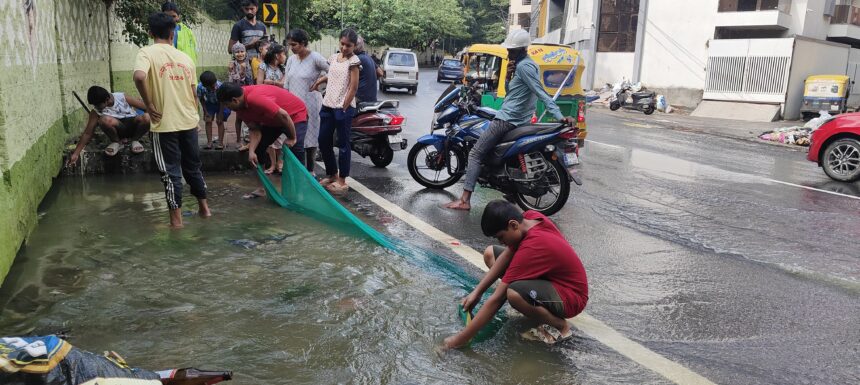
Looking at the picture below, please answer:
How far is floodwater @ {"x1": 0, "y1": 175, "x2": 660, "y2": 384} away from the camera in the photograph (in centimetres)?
324

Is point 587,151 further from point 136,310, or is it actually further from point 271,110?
point 136,310

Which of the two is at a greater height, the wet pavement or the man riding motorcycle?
the man riding motorcycle

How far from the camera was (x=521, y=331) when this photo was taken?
3719 millimetres

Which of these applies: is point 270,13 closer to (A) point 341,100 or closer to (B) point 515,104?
(A) point 341,100

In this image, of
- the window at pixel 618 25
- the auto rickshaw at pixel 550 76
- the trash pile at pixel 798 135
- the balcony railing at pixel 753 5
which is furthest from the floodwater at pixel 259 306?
the window at pixel 618 25

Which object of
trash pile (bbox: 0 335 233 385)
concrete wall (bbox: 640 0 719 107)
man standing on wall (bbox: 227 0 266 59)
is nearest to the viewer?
trash pile (bbox: 0 335 233 385)

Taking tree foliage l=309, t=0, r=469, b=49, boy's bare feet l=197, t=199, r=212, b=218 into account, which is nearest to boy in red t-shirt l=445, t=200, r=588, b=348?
boy's bare feet l=197, t=199, r=212, b=218

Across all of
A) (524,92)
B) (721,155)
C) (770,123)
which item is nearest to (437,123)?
(524,92)

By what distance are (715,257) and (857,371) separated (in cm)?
203

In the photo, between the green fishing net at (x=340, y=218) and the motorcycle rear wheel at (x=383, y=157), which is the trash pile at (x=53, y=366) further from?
the motorcycle rear wheel at (x=383, y=157)

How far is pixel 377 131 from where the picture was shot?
8.57 meters

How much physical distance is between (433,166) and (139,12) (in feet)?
18.4

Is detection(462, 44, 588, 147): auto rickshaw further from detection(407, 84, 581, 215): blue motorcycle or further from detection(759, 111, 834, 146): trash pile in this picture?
→ detection(759, 111, 834, 146): trash pile

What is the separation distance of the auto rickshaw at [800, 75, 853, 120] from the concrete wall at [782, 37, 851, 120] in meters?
1.41
